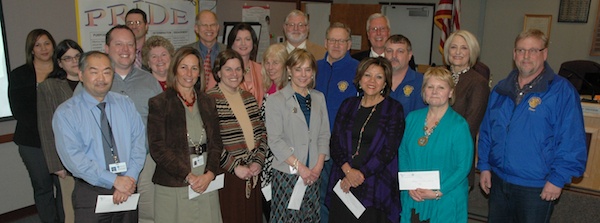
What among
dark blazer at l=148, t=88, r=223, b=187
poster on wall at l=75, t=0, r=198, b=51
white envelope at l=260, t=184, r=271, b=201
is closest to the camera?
dark blazer at l=148, t=88, r=223, b=187

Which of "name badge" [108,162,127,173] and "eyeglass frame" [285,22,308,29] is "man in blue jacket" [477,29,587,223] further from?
"name badge" [108,162,127,173]

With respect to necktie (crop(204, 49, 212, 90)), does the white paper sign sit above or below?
below

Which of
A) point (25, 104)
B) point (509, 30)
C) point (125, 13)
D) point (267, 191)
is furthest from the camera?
point (509, 30)

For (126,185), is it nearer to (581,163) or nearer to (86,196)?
(86,196)

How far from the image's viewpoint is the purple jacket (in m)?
2.80

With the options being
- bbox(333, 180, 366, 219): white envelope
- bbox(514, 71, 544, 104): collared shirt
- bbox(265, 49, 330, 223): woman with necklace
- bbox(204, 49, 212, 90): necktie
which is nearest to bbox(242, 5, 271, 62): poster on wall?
bbox(204, 49, 212, 90): necktie

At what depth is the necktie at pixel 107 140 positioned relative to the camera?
2.53 m

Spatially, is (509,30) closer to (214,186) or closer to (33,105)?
(214,186)

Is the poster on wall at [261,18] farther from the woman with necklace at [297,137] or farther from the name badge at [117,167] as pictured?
the name badge at [117,167]

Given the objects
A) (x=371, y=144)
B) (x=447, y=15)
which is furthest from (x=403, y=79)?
(x=447, y=15)

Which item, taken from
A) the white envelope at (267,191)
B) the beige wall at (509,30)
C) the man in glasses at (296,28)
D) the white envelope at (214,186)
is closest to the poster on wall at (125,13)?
Answer: the man in glasses at (296,28)

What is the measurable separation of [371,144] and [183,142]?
3.82 ft

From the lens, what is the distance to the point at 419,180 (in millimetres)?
2637

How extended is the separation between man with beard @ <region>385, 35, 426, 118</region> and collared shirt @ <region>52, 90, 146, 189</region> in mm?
1720
